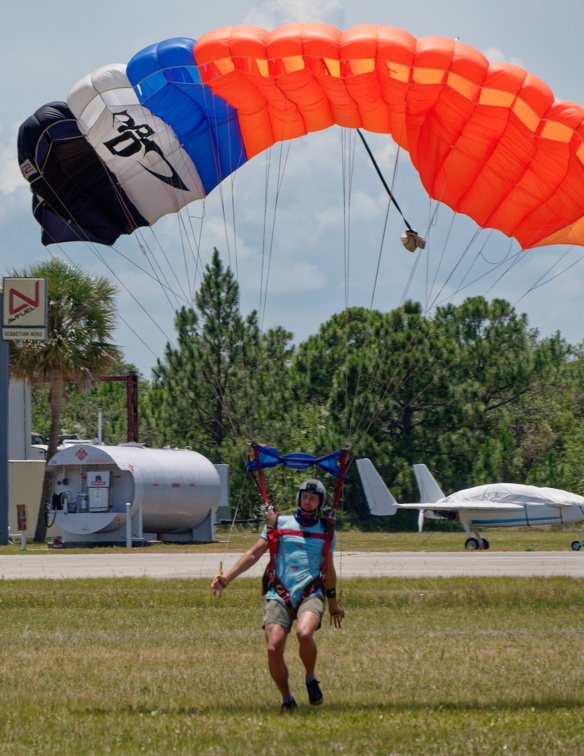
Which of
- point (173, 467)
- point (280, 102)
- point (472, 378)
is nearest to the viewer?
point (280, 102)

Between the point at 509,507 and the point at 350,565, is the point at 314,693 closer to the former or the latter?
the point at 350,565

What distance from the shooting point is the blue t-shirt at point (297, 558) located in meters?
8.36

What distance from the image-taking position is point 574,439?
6000 cm

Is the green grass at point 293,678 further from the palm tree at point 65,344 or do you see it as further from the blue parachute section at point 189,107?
the palm tree at point 65,344

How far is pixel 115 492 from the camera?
3394 centimetres

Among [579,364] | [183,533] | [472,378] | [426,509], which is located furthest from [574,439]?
[183,533]

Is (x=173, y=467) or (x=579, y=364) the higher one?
(x=579, y=364)

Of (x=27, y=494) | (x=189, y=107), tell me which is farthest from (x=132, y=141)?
(x=27, y=494)

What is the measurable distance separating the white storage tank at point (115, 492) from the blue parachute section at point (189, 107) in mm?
19195

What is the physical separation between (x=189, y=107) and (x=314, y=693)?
29.6 ft

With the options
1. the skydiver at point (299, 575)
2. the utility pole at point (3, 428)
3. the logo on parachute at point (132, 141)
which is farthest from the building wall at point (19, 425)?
the skydiver at point (299, 575)

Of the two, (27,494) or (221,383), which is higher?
(221,383)

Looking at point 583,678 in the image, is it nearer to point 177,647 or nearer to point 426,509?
point 177,647

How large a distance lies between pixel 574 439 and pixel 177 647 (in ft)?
167
